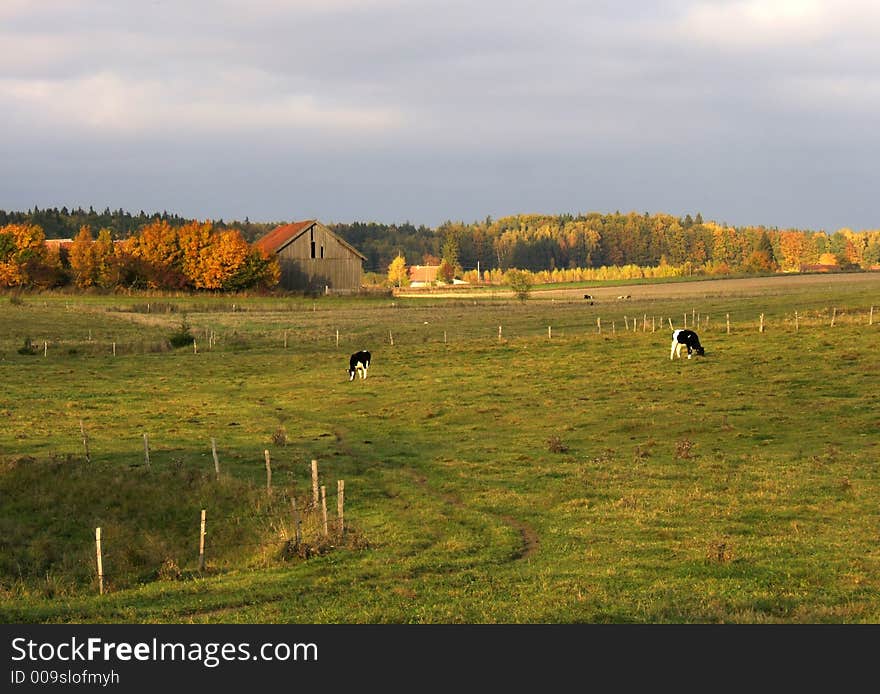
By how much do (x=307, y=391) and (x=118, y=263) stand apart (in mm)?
90828

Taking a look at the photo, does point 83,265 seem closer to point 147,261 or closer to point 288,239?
point 147,261

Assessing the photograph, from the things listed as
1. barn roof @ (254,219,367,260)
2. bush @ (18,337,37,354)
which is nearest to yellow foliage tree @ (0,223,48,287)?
barn roof @ (254,219,367,260)

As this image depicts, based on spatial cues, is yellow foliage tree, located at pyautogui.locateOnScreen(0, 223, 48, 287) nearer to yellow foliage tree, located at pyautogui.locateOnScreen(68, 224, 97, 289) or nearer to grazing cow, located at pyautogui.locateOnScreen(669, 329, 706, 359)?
yellow foliage tree, located at pyautogui.locateOnScreen(68, 224, 97, 289)

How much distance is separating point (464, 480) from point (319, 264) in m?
108

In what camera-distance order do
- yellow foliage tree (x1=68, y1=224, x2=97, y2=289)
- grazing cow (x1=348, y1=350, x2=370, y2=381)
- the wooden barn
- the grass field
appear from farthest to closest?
yellow foliage tree (x1=68, y1=224, x2=97, y2=289) → the wooden barn → grazing cow (x1=348, y1=350, x2=370, y2=381) → the grass field

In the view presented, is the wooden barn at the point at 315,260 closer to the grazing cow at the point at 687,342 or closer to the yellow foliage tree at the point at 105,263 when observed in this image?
the yellow foliage tree at the point at 105,263

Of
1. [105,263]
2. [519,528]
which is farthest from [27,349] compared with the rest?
[105,263]

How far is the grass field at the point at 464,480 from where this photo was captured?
1667cm

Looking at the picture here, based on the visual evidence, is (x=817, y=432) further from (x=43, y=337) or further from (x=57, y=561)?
(x=43, y=337)

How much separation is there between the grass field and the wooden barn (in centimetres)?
6982

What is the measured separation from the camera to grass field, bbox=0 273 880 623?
656 inches

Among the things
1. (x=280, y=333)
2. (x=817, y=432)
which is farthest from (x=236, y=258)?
(x=817, y=432)

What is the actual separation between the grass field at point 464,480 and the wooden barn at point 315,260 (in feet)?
229
